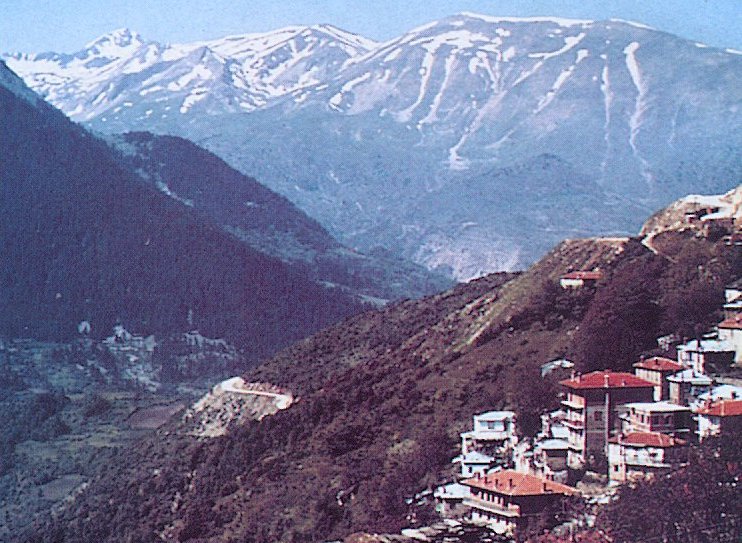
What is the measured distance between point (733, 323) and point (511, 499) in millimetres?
12309

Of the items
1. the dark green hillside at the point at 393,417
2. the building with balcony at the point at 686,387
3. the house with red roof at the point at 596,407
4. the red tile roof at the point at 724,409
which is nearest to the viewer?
the red tile roof at the point at 724,409

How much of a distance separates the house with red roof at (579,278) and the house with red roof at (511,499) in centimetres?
1917

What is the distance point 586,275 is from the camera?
4988 centimetres

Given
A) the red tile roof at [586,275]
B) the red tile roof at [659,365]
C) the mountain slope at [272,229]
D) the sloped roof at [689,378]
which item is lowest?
the mountain slope at [272,229]

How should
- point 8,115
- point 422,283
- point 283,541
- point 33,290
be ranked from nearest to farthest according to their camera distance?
point 283,541
point 33,290
point 8,115
point 422,283

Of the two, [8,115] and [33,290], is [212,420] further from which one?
[8,115]

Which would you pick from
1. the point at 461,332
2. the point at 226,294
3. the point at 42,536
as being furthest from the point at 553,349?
the point at 226,294

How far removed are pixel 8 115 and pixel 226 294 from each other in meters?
37.0

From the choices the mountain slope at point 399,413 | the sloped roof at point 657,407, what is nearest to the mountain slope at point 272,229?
the mountain slope at point 399,413

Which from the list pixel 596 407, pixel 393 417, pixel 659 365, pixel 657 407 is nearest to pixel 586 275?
pixel 393 417

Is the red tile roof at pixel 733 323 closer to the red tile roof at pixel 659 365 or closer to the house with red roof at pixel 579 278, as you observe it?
the red tile roof at pixel 659 365

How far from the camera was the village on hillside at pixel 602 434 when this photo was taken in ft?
97.1

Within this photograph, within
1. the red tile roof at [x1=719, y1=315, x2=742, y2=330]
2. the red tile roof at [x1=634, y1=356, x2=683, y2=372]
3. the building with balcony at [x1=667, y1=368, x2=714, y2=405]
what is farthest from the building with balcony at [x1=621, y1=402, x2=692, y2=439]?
the red tile roof at [x1=719, y1=315, x2=742, y2=330]

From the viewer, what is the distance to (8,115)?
520 ft
